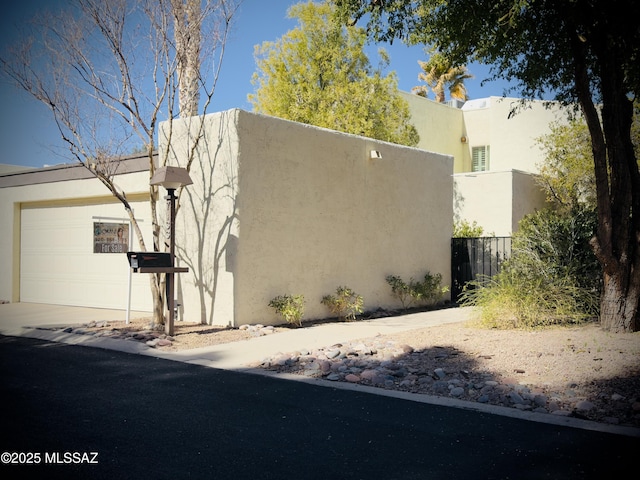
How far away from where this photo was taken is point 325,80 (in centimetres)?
2359

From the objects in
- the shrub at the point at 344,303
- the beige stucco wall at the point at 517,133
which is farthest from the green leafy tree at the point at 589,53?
the beige stucco wall at the point at 517,133

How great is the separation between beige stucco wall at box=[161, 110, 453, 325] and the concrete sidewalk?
1170mm

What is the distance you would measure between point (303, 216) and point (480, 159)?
1723 cm

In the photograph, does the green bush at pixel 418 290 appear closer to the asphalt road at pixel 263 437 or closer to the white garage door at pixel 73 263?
the white garage door at pixel 73 263

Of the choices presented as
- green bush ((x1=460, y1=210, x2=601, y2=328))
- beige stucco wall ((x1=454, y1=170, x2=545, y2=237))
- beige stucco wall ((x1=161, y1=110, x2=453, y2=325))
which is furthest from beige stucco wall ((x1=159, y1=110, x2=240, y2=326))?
beige stucco wall ((x1=454, y1=170, x2=545, y2=237))

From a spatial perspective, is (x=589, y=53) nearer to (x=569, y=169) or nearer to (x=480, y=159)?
(x=569, y=169)

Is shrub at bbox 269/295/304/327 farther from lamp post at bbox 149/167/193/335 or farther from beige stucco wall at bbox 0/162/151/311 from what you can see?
beige stucco wall at bbox 0/162/151/311

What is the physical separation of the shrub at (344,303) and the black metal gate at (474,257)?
454 cm

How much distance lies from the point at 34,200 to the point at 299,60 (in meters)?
11.2

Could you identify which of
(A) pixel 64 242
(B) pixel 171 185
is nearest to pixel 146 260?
(B) pixel 171 185

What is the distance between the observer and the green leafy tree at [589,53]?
10.3m

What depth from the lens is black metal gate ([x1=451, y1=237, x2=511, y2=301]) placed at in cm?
1723

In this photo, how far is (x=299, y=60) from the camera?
78.1 ft

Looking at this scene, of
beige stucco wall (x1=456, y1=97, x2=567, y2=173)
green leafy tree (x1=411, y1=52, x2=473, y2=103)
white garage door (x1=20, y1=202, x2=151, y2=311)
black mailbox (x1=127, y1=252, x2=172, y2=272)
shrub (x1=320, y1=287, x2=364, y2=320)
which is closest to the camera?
black mailbox (x1=127, y1=252, x2=172, y2=272)
